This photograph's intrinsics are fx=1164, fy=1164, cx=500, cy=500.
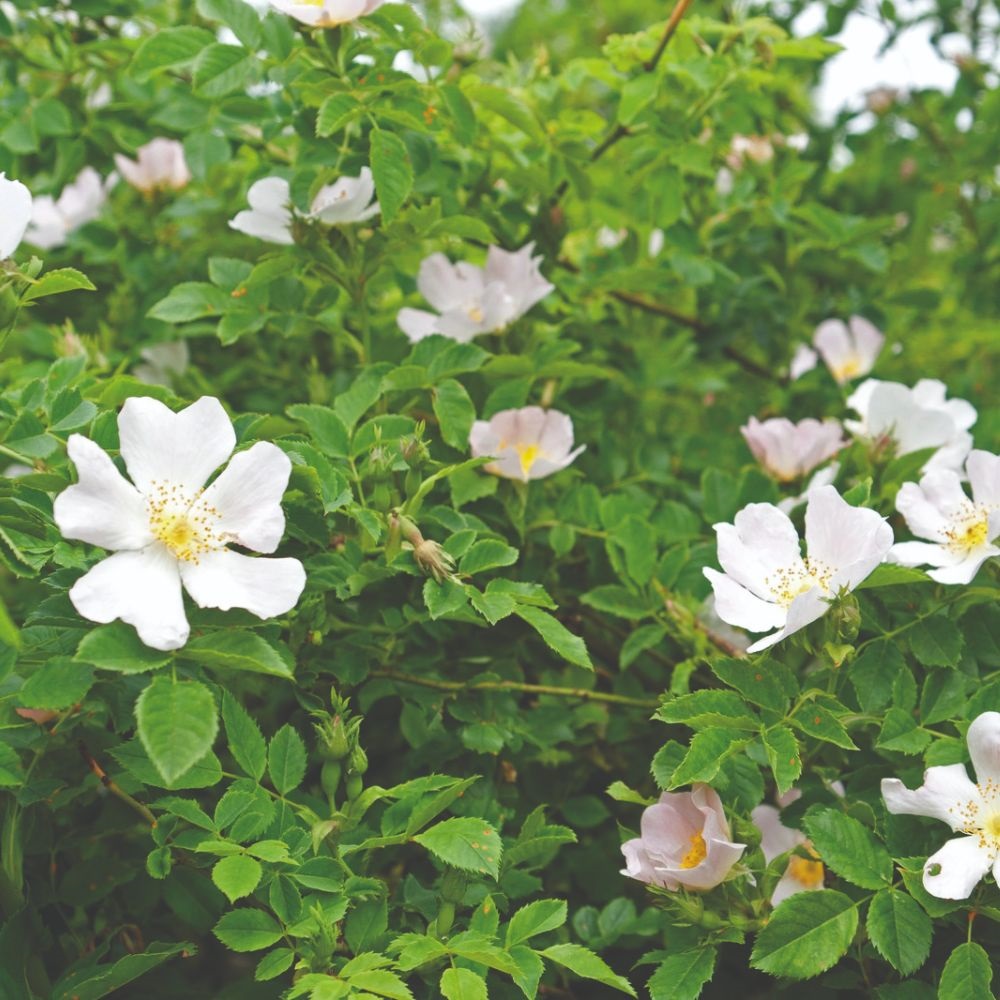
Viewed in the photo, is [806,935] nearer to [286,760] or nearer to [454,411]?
[286,760]

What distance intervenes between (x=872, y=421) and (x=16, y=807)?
967 millimetres

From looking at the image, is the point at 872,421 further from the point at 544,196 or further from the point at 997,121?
the point at 997,121

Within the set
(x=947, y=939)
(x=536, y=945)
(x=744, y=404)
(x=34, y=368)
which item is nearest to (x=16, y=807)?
(x=536, y=945)

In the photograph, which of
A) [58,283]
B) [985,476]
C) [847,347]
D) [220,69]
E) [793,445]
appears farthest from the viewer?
[847,347]

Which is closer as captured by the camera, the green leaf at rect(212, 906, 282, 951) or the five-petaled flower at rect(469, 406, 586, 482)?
the green leaf at rect(212, 906, 282, 951)

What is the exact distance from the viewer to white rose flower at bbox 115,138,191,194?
5.77ft

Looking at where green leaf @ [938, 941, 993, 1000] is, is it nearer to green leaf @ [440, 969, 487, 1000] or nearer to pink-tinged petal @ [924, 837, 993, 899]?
pink-tinged petal @ [924, 837, 993, 899]

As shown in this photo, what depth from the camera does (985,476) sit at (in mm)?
1111

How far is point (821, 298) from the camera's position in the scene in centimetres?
191

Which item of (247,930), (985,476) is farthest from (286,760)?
(985,476)

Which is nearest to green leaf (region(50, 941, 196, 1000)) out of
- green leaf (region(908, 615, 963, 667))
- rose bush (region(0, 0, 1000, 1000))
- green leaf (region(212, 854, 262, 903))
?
rose bush (region(0, 0, 1000, 1000))

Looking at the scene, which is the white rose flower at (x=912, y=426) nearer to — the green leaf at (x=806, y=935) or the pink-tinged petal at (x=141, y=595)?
the green leaf at (x=806, y=935)

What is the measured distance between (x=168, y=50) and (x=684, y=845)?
978mm

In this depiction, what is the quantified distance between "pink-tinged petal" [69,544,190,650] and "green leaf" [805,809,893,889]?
1.75 ft
